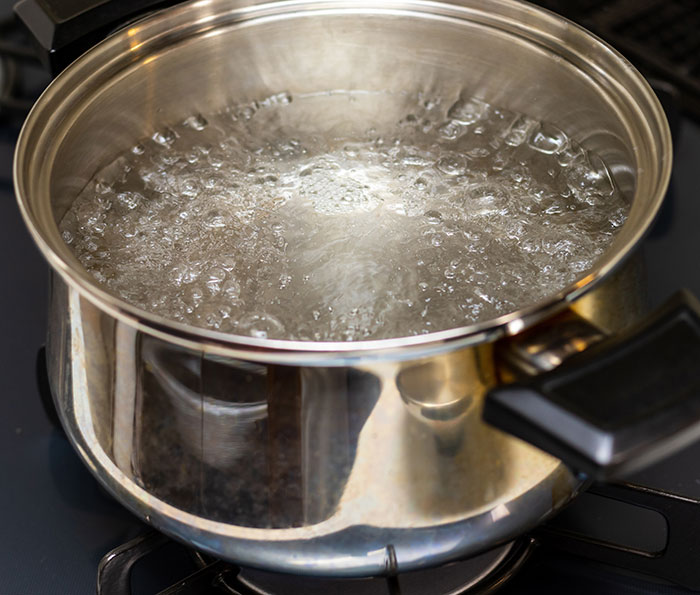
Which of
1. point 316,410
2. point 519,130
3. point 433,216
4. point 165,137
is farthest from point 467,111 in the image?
point 316,410

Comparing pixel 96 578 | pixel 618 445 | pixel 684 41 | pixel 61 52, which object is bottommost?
pixel 684 41

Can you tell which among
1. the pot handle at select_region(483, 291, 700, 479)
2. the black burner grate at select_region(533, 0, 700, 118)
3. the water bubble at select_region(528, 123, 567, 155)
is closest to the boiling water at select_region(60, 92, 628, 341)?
the water bubble at select_region(528, 123, 567, 155)

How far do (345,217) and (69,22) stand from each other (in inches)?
10.4

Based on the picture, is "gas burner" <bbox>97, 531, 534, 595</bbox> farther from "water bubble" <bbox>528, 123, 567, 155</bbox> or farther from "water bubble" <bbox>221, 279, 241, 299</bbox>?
"water bubble" <bbox>528, 123, 567, 155</bbox>

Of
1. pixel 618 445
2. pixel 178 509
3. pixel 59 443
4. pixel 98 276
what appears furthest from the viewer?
pixel 59 443

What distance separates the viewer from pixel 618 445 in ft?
1.31

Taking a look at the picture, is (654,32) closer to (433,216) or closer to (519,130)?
(519,130)

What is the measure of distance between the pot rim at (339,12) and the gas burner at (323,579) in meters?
0.23

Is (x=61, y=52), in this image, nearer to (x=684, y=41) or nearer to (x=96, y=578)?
(x=96, y=578)

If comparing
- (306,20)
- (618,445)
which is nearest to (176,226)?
(306,20)

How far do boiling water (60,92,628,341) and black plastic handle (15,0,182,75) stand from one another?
0.09 meters

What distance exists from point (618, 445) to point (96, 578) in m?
0.42

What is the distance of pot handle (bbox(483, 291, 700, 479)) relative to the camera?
40 cm

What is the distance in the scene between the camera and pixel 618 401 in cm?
42
